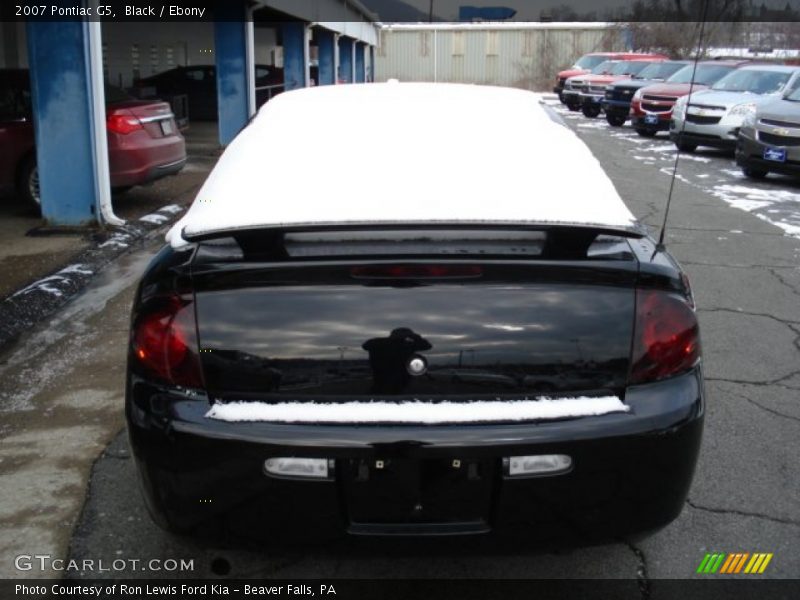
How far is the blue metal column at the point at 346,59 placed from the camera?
99.6ft

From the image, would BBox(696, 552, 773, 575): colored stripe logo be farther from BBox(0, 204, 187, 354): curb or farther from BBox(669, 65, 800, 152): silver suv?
BBox(669, 65, 800, 152): silver suv

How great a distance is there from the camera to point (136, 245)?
773 centimetres

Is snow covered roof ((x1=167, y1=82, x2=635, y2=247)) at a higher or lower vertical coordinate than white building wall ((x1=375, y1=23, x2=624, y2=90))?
lower

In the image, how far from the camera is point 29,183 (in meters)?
8.77

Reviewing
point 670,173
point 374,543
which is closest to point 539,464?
point 374,543

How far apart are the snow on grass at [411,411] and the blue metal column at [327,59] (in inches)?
927

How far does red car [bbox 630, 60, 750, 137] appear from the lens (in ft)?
59.1

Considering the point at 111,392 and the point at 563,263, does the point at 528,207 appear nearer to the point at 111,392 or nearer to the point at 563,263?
the point at 563,263

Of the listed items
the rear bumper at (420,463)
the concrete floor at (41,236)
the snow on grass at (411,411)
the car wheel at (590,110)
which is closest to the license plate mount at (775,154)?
the concrete floor at (41,236)

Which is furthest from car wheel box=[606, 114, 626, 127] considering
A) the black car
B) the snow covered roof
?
the snow covered roof

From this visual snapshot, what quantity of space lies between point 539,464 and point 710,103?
14753mm

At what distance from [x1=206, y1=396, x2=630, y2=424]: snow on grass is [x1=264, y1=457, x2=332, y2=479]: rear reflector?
11 centimetres

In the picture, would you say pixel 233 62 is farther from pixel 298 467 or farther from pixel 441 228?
pixel 298 467

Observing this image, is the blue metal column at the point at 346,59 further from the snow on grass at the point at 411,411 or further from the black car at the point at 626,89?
the snow on grass at the point at 411,411
